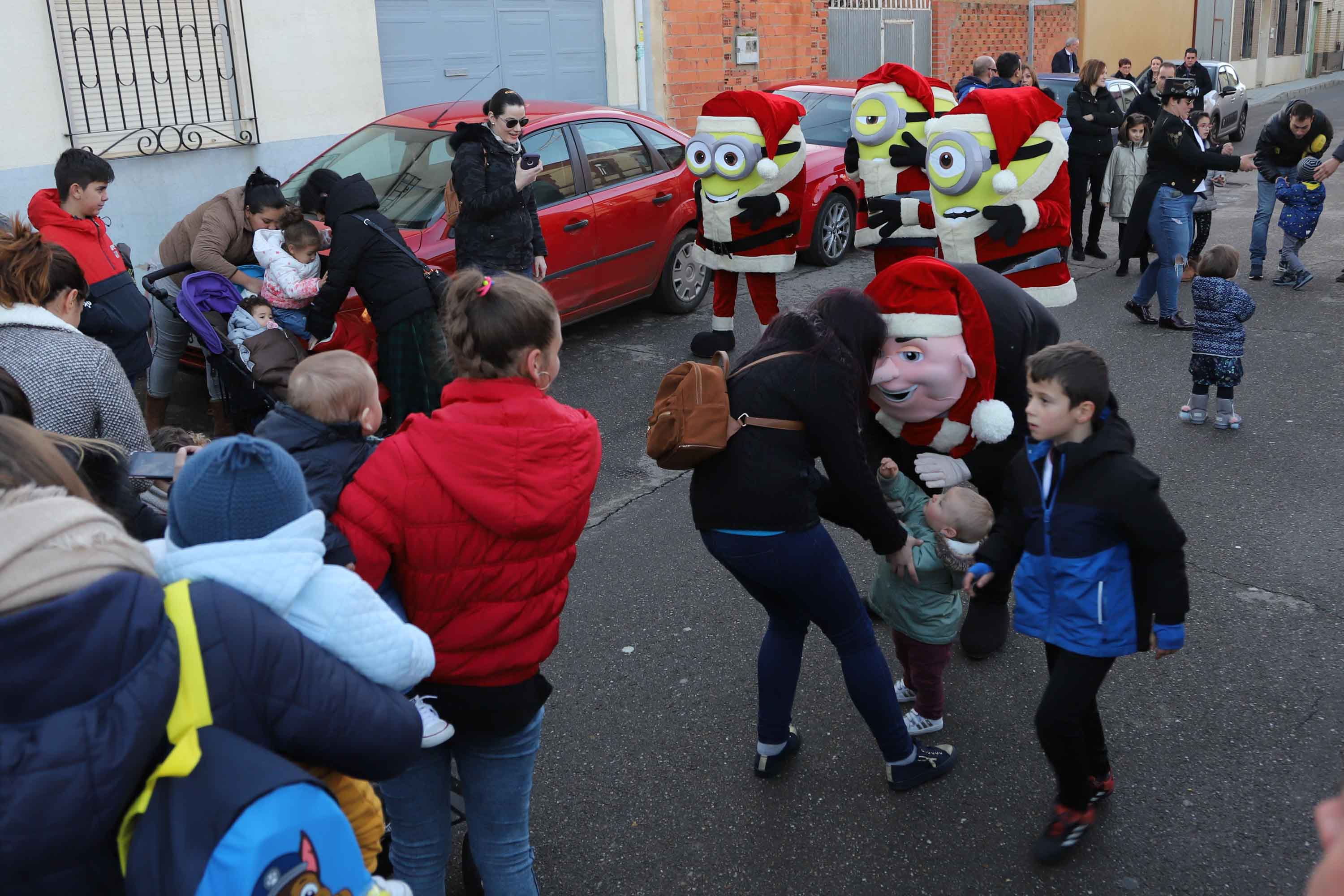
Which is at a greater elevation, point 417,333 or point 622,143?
point 622,143

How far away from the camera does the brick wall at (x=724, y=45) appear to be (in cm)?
1423

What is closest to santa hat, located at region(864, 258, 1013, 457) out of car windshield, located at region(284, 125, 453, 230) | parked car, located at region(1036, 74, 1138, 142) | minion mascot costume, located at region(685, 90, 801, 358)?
minion mascot costume, located at region(685, 90, 801, 358)

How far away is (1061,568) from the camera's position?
296 cm

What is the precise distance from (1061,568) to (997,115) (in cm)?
333

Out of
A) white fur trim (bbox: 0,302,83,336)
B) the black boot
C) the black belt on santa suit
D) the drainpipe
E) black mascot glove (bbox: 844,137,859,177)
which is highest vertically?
the drainpipe

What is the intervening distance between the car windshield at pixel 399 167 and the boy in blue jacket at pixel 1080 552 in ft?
15.6

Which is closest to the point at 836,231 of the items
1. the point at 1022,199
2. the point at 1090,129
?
the point at 1090,129

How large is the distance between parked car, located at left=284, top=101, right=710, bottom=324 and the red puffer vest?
453 centimetres

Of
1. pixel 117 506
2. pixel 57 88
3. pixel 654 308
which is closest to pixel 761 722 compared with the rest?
pixel 117 506

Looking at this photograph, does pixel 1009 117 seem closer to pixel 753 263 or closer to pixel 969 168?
pixel 969 168

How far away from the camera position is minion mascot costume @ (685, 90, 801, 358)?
711 cm

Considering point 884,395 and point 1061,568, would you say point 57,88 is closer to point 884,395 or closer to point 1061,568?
point 884,395

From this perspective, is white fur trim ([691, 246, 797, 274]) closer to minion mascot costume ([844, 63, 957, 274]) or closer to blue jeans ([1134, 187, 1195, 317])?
minion mascot costume ([844, 63, 957, 274])

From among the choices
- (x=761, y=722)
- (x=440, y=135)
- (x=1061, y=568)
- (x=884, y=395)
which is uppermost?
(x=440, y=135)
